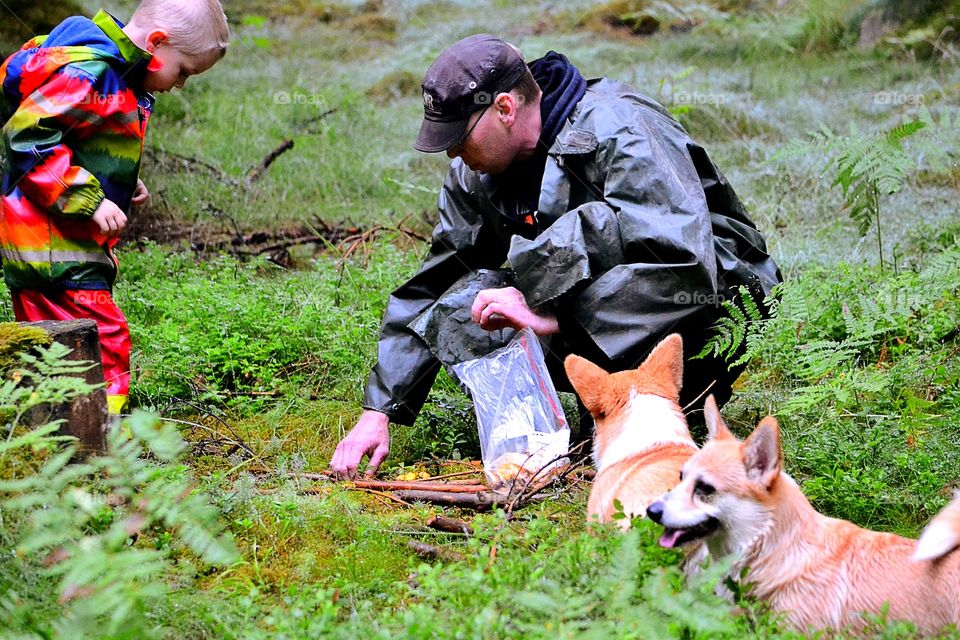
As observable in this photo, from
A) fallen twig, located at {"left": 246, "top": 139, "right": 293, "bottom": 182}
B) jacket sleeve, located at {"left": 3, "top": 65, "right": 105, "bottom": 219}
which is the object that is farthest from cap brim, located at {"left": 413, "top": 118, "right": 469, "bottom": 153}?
fallen twig, located at {"left": 246, "top": 139, "right": 293, "bottom": 182}

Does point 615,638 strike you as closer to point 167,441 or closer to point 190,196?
point 167,441

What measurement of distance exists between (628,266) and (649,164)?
0.48 m

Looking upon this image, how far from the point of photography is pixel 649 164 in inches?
167

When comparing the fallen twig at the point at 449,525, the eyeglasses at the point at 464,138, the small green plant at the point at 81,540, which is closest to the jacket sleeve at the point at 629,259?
the eyeglasses at the point at 464,138

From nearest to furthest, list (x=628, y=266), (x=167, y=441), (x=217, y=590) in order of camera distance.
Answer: (x=167, y=441)
(x=217, y=590)
(x=628, y=266)

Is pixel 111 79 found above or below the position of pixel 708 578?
above

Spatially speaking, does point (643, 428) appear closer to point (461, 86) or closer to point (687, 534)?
point (687, 534)

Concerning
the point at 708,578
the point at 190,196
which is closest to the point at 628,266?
the point at 708,578

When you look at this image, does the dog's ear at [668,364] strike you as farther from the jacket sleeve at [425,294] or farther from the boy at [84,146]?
the boy at [84,146]

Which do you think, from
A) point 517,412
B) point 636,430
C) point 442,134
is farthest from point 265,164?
point 636,430

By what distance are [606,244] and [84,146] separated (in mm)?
2593

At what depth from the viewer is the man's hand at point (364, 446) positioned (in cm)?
442

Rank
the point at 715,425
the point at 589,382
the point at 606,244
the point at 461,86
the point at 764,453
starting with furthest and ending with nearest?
1. the point at 461,86
2. the point at 606,244
3. the point at 589,382
4. the point at 715,425
5. the point at 764,453

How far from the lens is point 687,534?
2.89 meters
